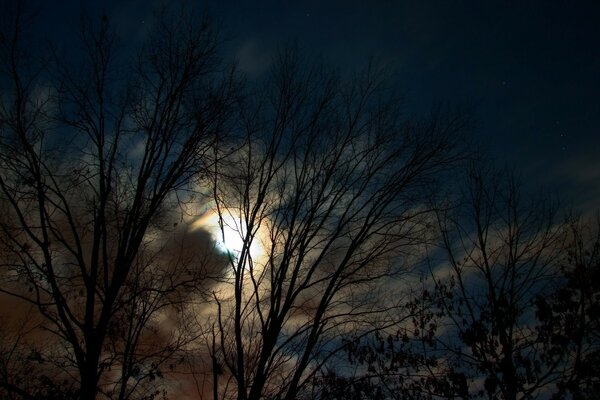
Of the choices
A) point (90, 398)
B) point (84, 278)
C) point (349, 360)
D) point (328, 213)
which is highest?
point (328, 213)

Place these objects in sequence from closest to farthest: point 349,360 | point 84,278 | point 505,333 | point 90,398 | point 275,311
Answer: point 90,398, point 84,278, point 275,311, point 349,360, point 505,333

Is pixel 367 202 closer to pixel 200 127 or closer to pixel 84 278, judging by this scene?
pixel 200 127

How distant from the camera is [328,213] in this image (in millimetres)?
8688

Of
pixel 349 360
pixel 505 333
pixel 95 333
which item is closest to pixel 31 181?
pixel 95 333

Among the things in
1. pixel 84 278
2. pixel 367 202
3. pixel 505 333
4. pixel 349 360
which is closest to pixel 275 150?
pixel 367 202

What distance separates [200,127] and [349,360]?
6.30 metres

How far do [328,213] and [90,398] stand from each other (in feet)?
17.4

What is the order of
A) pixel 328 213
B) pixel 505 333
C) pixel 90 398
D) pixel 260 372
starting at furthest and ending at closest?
pixel 505 333 < pixel 328 213 < pixel 260 372 < pixel 90 398

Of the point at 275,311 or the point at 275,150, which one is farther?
the point at 275,150

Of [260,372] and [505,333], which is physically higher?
[505,333]

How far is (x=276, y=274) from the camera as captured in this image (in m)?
8.47

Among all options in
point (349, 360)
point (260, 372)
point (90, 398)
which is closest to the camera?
point (90, 398)

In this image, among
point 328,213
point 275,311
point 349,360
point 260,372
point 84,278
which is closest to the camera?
point 84,278

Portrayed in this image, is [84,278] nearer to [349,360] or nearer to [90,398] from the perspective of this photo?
[90,398]
